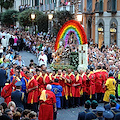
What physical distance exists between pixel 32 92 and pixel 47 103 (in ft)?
5.98

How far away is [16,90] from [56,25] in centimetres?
2188

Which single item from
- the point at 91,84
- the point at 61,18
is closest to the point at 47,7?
the point at 61,18

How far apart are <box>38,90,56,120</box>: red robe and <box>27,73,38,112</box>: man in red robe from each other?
1.63 metres

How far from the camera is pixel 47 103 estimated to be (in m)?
11.3

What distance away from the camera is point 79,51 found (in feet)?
60.1

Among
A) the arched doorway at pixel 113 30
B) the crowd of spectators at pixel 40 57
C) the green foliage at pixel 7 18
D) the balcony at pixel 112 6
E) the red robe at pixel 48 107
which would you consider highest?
the green foliage at pixel 7 18

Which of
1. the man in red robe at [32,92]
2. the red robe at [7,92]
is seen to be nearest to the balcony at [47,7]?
the man in red robe at [32,92]

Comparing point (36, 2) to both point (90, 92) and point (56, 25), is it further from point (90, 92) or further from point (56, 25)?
point (90, 92)

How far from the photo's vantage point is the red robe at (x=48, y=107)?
11.3 m

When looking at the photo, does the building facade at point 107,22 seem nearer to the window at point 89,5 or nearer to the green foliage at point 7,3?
the window at point 89,5

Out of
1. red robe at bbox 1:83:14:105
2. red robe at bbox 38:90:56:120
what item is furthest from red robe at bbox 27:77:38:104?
red robe at bbox 38:90:56:120

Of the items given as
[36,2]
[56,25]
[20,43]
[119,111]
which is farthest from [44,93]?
[36,2]

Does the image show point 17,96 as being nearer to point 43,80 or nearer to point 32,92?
point 32,92

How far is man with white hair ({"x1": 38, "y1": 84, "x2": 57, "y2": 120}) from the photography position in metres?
11.3
